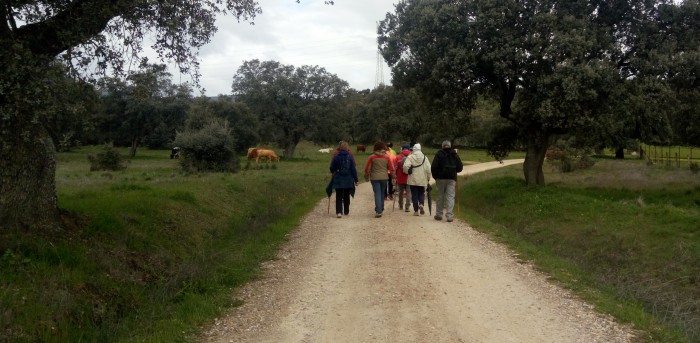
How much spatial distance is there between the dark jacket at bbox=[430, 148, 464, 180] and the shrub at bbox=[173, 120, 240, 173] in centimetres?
2086

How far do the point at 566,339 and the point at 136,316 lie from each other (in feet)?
17.8

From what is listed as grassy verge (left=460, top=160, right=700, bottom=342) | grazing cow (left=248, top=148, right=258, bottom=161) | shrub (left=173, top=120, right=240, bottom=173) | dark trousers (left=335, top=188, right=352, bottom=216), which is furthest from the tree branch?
grazing cow (left=248, top=148, right=258, bottom=161)

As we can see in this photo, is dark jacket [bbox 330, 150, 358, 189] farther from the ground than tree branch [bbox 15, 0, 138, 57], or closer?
closer

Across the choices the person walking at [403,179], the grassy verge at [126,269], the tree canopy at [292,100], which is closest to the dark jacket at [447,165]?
the person walking at [403,179]

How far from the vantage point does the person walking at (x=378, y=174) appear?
1473 centimetres

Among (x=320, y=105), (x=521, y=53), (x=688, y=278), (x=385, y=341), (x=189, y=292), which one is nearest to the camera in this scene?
(x=385, y=341)

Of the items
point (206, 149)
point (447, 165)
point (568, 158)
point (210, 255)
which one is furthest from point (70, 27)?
point (568, 158)

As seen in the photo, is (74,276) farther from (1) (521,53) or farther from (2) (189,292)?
(1) (521,53)

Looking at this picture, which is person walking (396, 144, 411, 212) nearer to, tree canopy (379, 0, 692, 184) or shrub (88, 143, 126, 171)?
tree canopy (379, 0, 692, 184)

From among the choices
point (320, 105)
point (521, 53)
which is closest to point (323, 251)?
point (521, 53)

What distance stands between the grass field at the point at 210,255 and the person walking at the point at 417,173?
154cm

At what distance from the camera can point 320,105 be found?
202 ft

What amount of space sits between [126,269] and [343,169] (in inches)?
260

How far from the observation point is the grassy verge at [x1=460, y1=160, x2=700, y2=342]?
25.3ft
